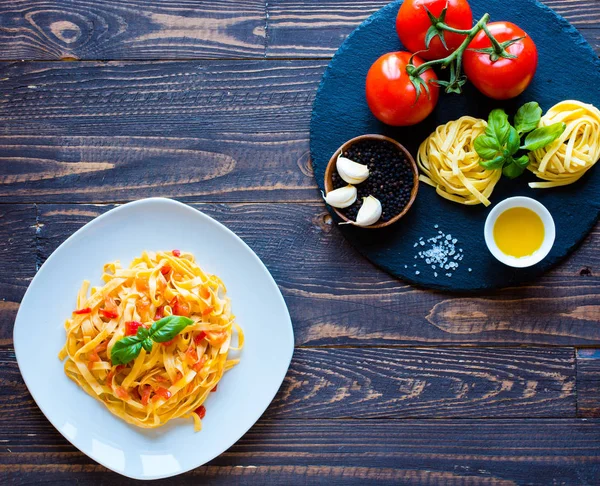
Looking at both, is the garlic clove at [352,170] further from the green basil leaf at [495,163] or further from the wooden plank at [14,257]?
the wooden plank at [14,257]

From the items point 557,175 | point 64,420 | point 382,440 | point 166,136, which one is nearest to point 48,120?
point 166,136

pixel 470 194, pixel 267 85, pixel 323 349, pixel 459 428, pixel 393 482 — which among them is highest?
pixel 267 85

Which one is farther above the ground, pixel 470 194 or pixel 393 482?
pixel 470 194

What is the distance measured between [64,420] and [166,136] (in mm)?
899

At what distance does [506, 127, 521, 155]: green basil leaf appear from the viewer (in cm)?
173

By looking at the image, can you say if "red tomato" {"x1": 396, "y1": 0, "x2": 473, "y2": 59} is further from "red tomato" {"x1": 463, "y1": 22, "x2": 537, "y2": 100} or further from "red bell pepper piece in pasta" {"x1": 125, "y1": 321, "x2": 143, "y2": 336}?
"red bell pepper piece in pasta" {"x1": 125, "y1": 321, "x2": 143, "y2": 336}

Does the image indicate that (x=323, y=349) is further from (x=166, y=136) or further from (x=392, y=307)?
(x=166, y=136)

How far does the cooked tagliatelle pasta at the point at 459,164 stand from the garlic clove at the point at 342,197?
9.4 inches

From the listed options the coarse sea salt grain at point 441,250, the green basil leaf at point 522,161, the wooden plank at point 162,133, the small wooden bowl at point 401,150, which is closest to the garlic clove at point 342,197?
the small wooden bowl at point 401,150

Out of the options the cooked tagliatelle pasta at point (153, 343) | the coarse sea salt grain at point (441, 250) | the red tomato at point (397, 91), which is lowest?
the cooked tagliatelle pasta at point (153, 343)

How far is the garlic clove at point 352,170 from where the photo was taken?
5.82 feet

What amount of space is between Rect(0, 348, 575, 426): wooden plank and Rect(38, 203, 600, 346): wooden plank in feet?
0.16

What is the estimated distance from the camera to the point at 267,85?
76.2 inches

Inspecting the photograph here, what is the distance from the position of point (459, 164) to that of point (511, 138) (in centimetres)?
16
